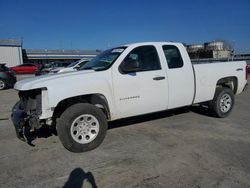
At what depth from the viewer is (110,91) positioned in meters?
4.52

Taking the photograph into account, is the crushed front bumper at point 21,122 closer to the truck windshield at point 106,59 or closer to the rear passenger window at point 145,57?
the truck windshield at point 106,59

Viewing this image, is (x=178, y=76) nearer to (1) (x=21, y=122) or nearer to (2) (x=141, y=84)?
(2) (x=141, y=84)

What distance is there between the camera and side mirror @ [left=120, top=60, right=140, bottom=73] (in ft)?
15.3

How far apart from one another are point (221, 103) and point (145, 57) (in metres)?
2.63

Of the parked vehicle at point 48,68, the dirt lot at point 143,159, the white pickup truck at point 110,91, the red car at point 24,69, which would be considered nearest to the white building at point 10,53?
the red car at point 24,69

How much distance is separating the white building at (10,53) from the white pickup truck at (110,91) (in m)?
48.0

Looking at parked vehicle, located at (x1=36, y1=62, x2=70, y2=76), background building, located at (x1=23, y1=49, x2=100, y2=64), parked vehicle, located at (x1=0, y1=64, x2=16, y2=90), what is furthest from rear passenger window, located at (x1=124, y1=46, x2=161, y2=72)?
background building, located at (x1=23, y1=49, x2=100, y2=64)

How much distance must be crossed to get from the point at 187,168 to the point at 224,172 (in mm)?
513

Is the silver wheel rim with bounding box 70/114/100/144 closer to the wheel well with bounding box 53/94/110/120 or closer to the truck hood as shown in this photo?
the wheel well with bounding box 53/94/110/120

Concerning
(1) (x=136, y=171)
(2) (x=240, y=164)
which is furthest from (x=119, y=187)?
(2) (x=240, y=164)

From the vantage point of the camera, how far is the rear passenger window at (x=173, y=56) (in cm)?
532

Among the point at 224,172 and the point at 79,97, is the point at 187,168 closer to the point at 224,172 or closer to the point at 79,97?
the point at 224,172

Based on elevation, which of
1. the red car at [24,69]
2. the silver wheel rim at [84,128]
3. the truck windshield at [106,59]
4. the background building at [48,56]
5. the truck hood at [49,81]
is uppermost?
the background building at [48,56]

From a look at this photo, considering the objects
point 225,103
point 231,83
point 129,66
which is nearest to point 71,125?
point 129,66
